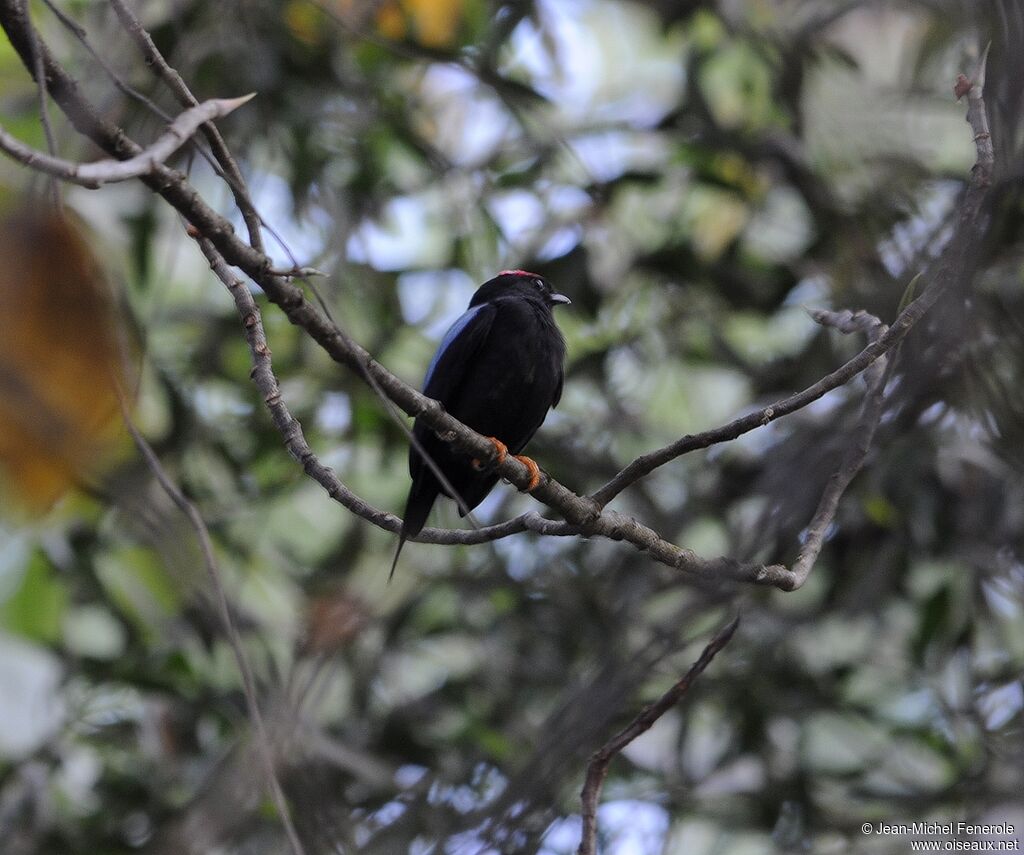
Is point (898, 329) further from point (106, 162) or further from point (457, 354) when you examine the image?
point (457, 354)

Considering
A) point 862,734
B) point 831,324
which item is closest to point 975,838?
point 862,734

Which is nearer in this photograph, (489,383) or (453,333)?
(489,383)

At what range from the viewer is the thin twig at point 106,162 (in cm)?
165

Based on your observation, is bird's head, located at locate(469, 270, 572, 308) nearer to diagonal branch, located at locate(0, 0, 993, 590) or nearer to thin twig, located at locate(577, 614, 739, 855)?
diagonal branch, located at locate(0, 0, 993, 590)

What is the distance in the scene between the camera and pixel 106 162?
69.5 inches

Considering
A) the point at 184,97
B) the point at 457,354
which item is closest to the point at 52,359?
the point at 184,97

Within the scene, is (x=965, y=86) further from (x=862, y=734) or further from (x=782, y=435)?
(x=862, y=734)

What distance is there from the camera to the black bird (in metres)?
4.20

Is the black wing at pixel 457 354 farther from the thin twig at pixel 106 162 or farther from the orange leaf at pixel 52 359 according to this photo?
the orange leaf at pixel 52 359

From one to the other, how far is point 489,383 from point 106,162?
8.25 feet

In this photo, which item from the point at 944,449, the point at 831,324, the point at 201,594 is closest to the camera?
the point at 201,594

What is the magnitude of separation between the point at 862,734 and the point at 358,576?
2.42m

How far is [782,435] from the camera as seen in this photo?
17.4 feet

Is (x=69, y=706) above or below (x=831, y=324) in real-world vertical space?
above
